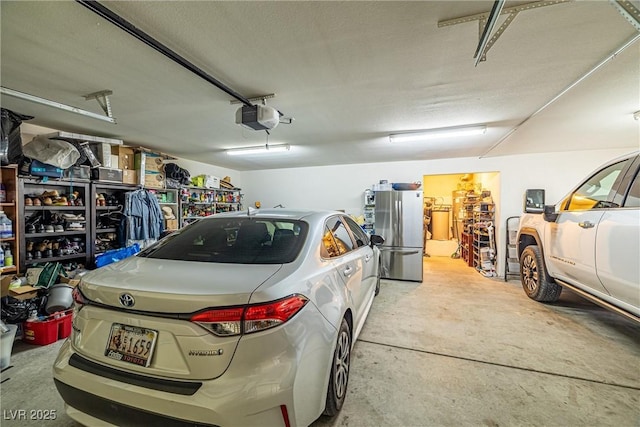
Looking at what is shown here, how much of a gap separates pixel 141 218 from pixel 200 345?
4.39 meters

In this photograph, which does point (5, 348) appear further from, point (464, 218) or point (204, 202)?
point (464, 218)

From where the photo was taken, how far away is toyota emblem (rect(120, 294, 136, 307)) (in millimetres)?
1114

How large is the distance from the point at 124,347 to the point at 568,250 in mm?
3996

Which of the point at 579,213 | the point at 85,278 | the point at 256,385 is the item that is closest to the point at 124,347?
the point at 85,278

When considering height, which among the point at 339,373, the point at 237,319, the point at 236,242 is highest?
the point at 236,242

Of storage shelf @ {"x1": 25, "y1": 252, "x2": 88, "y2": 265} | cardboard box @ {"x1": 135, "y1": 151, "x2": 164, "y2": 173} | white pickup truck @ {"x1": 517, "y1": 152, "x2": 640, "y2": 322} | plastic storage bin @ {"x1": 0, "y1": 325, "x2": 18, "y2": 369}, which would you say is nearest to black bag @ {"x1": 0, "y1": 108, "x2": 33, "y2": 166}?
storage shelf @ {"x1": 25, "y1": 252, "x2": 88, "y2": 265}

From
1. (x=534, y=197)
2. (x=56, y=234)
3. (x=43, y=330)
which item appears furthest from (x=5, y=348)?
(x=534, y=197)

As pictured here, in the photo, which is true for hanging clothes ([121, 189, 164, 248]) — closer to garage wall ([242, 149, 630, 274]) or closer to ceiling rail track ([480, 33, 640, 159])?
garage wall ([242, 149, 630, 274])

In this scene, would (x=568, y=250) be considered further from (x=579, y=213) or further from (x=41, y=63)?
(x=41, y=63)

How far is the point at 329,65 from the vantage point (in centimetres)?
209

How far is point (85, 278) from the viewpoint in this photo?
1.32m

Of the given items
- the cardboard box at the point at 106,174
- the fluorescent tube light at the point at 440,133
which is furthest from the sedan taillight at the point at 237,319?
the cardboard box at the point at 106,174

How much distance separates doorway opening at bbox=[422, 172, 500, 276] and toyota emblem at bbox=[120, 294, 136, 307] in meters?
6.34

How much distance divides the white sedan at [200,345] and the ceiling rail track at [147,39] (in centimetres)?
143
